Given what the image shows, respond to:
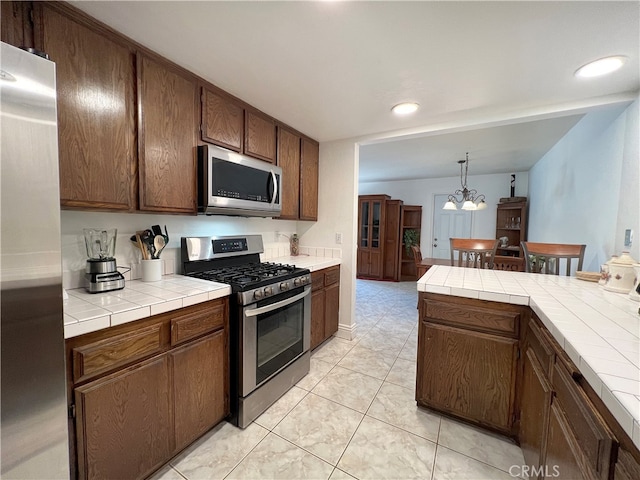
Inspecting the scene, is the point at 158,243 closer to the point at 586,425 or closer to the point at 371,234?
the point at 586,425

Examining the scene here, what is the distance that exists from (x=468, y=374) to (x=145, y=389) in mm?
1783

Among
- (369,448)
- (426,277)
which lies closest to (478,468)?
(369,448)

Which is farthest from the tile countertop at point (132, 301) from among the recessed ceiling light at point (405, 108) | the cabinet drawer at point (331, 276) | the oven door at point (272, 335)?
the recessed ceiling light at point (405, 108)

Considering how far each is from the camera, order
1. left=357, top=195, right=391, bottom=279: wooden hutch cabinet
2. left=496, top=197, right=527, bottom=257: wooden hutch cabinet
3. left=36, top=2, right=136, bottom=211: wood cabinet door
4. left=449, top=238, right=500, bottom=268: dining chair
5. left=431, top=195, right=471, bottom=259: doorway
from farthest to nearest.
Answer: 1. left=357, top=195, right=391, bottom=279: wooden hutch cabinet
2. left=431, top=195, right=471, bottom=259: doorway
3. left=496, top=197, right=527, bottom=257: wooden hutch cabinet
4. left=449, top=238, right=500, bottom=268: dining chair
5. left=36, top=2, right=136, bottom=211: wood cabinet door

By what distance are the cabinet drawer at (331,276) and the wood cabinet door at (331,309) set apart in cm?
4

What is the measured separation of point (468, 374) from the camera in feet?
5.32

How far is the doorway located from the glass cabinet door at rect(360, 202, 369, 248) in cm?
152

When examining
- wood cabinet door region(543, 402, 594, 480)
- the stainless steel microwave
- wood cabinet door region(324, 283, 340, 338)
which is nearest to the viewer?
wood cabinet door region(543, 402, 594, 480)

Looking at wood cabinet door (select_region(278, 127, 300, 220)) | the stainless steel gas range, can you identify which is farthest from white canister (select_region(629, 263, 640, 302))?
wood cabinet door (select_region(278, 127, 300, 220))

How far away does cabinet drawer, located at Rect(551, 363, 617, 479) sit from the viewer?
0.66 meters

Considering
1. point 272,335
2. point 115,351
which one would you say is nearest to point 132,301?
point 115,351

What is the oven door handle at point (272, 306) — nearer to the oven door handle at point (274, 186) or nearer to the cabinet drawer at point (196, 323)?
the cabinet drawer at point (196, 323)

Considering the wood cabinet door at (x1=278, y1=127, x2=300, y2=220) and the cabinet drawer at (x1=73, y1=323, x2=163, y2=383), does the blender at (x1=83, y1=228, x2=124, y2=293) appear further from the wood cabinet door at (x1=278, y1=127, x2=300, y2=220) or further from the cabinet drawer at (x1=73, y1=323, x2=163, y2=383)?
the wood cabinet door at (x1=278, y1=127, x2=300, y2=220)

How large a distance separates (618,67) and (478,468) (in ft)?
7.87
